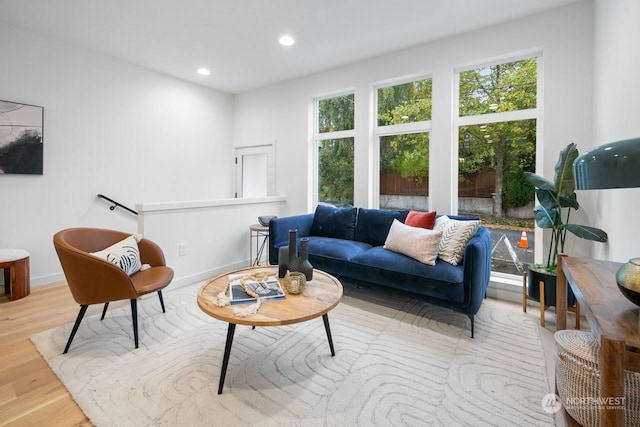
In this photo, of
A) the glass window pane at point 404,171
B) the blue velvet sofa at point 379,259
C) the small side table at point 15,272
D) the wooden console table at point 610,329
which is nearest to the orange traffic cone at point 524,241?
the blue velvet sofa at point 379,259

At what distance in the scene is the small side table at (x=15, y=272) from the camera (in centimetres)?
279

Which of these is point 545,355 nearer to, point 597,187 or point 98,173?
point 597,187

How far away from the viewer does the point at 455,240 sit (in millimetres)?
2520

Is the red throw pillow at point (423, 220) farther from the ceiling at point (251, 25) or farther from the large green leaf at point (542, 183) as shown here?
the ceiling at point (251, 25)

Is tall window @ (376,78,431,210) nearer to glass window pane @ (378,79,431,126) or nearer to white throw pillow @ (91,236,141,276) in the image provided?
glass window pane @ (378,79,431,126)

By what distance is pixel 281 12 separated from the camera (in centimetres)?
279

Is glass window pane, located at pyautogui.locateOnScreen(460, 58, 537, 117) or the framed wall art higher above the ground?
glass window pane, located at pyautogui.locateOnScreen(460, 58, 537, 117)

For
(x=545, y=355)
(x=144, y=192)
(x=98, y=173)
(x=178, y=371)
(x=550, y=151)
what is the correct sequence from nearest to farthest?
(x=178, y=371) < (x=545, y=355) < (x=550, y=151) < (x=98, y=173) < (x=144, y=192)

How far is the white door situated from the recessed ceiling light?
1626 millimetres

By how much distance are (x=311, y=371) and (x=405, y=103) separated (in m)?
3.19

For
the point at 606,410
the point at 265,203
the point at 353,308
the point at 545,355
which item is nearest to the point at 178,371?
the point at 353,308

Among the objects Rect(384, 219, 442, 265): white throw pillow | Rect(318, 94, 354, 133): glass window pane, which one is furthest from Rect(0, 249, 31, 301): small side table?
Rect(318, 94, 354, 133): glass window pane

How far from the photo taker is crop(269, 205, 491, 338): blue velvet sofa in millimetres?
2236

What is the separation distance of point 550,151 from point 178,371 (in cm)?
355
